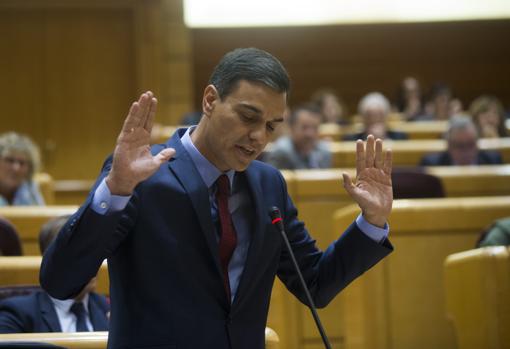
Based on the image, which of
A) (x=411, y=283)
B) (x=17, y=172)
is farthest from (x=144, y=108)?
(x=17, y=172)

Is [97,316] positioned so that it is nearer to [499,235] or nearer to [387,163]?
[387,163]

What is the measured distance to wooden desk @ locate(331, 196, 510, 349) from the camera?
2812 mm

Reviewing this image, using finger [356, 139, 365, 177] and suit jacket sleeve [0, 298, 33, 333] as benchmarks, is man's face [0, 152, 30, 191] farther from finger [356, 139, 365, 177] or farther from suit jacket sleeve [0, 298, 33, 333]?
finger [356, 139, 365, 177]

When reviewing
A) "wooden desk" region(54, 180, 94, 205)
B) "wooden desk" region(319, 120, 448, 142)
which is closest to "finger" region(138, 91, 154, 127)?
"wooden desk" region(319, 120, 448, 142)

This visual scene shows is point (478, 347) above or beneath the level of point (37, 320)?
beneath

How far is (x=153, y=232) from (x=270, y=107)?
26 cm

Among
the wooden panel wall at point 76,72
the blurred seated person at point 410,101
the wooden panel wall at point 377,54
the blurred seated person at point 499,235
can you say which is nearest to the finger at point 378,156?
the blurred seated person at point 499,235

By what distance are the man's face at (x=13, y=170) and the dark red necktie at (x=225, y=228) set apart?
99.8 inches

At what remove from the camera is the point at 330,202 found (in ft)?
11.4

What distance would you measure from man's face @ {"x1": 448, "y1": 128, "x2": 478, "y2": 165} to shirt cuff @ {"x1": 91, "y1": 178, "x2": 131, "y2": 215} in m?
3.37

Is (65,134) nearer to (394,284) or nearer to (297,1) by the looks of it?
(297,1)

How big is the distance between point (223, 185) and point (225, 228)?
0.24 feet

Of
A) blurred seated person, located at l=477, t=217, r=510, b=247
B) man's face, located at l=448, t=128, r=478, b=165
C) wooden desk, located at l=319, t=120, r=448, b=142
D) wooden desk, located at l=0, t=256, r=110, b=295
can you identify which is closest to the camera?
wooden desk, located at l=0, t=256, r=110, b=295

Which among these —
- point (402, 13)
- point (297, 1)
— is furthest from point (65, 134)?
point (402, 13)
